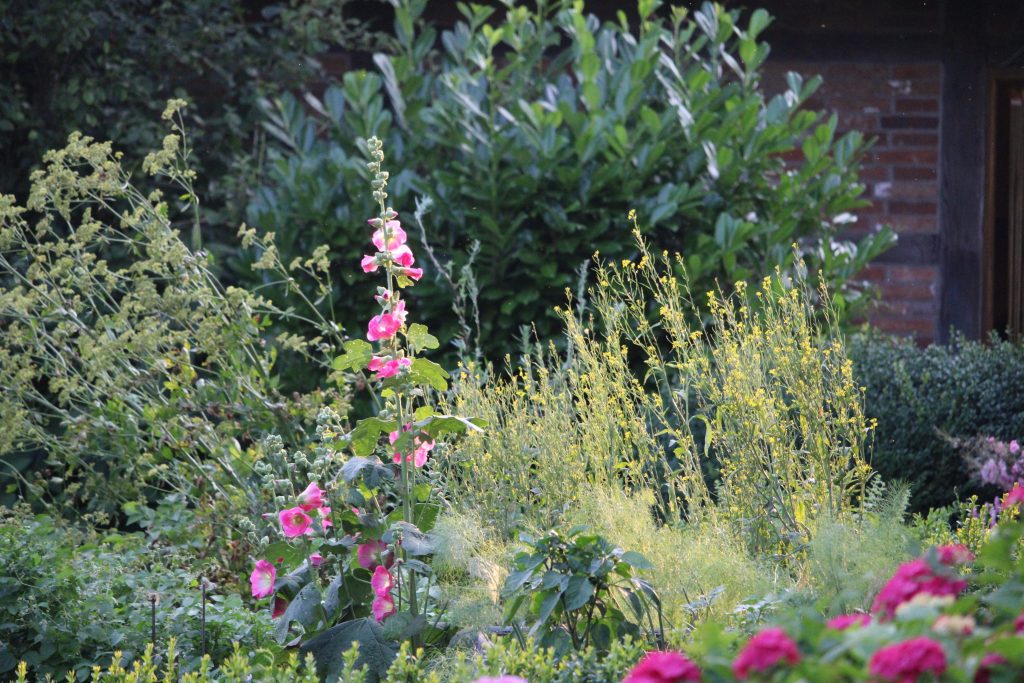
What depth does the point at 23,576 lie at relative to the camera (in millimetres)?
3090

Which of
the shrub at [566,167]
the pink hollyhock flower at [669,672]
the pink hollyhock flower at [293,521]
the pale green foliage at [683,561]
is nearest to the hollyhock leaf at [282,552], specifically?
the pink hollyhock flower at [293,521]

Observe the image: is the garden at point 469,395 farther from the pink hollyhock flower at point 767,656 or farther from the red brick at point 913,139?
the red brick at point 913,139

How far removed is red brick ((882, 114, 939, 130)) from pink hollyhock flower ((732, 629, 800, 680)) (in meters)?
6.02

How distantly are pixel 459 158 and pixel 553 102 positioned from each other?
1.76 feet

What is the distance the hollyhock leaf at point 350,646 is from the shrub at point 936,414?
8.18 feet

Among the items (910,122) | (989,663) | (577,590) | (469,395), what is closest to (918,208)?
(910,122)

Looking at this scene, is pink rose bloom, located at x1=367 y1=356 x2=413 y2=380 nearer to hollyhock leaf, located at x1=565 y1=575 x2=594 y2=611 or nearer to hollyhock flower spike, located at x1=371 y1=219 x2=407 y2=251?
hollyhock flower spike, located at x1=371 y1=219 x2=407 y2=251

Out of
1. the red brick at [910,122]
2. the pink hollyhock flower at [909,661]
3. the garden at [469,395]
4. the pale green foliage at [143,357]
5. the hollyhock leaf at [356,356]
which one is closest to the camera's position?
the pink hollyhock flower at [909,661]

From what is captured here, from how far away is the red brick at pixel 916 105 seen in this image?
6.71m

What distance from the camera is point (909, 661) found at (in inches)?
47.3

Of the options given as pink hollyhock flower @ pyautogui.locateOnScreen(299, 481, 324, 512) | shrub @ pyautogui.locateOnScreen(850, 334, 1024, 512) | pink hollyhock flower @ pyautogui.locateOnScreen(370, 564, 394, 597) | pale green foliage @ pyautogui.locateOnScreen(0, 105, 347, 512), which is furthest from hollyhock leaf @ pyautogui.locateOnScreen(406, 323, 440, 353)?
shrub @ pyautogui.locateOnScreen(850, 334, 1024, 512)

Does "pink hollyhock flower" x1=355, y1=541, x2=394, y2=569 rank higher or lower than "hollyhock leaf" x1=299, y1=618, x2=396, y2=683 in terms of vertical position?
higher

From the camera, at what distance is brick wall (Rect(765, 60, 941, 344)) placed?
667cm

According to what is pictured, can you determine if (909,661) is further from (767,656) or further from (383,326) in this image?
(383,326)
